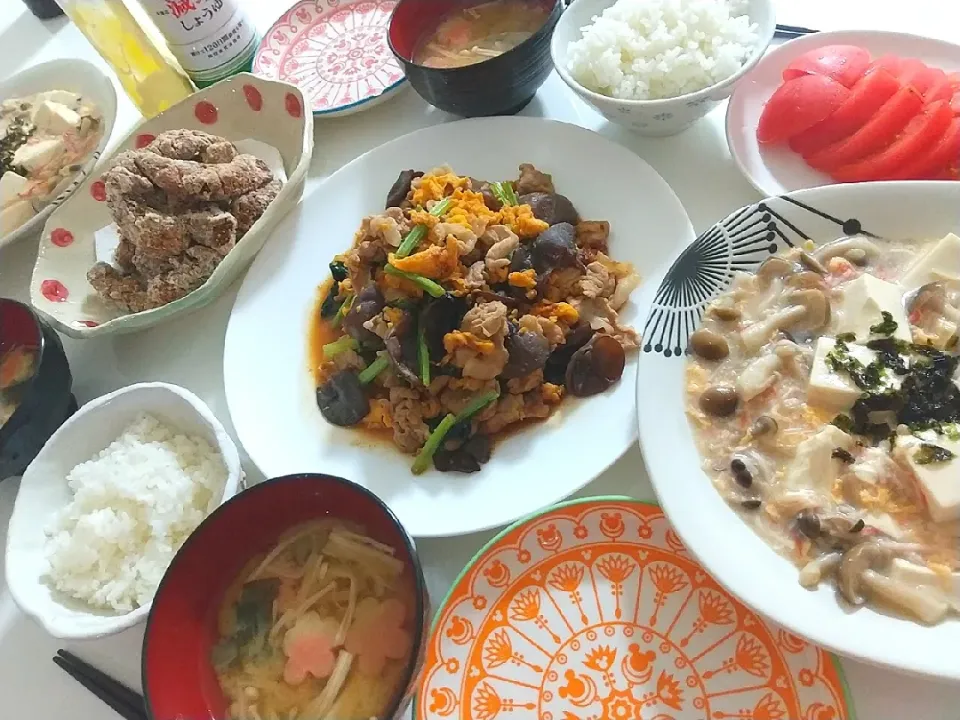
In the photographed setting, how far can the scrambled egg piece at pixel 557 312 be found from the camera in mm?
1655

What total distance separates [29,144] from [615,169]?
6.06ft

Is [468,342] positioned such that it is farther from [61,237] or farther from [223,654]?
[61,237]

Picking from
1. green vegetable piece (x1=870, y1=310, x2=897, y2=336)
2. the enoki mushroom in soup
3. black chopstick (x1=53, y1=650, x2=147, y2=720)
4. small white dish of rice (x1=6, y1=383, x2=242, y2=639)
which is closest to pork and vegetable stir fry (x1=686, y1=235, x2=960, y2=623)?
green vegetable piece (x1=870, y1=310, x2=897, y2=336)

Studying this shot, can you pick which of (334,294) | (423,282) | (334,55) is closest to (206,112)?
(334,55)

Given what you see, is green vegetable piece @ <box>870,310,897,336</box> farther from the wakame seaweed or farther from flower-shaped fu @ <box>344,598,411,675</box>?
the wakame seaweed

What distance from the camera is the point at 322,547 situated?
1.38 m

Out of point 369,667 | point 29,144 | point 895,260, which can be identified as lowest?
point 895,260

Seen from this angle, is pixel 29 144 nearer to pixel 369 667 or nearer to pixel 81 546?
pixel 81 546

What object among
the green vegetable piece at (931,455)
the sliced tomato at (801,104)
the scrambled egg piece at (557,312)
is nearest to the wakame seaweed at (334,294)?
the scrambled egg piece at (557,312)

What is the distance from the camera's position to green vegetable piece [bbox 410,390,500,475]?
5.16ft

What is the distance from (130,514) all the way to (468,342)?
2.56ft

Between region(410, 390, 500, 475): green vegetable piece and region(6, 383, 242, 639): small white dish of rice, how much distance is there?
37 centimetres

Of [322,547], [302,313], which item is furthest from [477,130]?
[322,547]

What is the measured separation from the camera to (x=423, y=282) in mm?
1640
